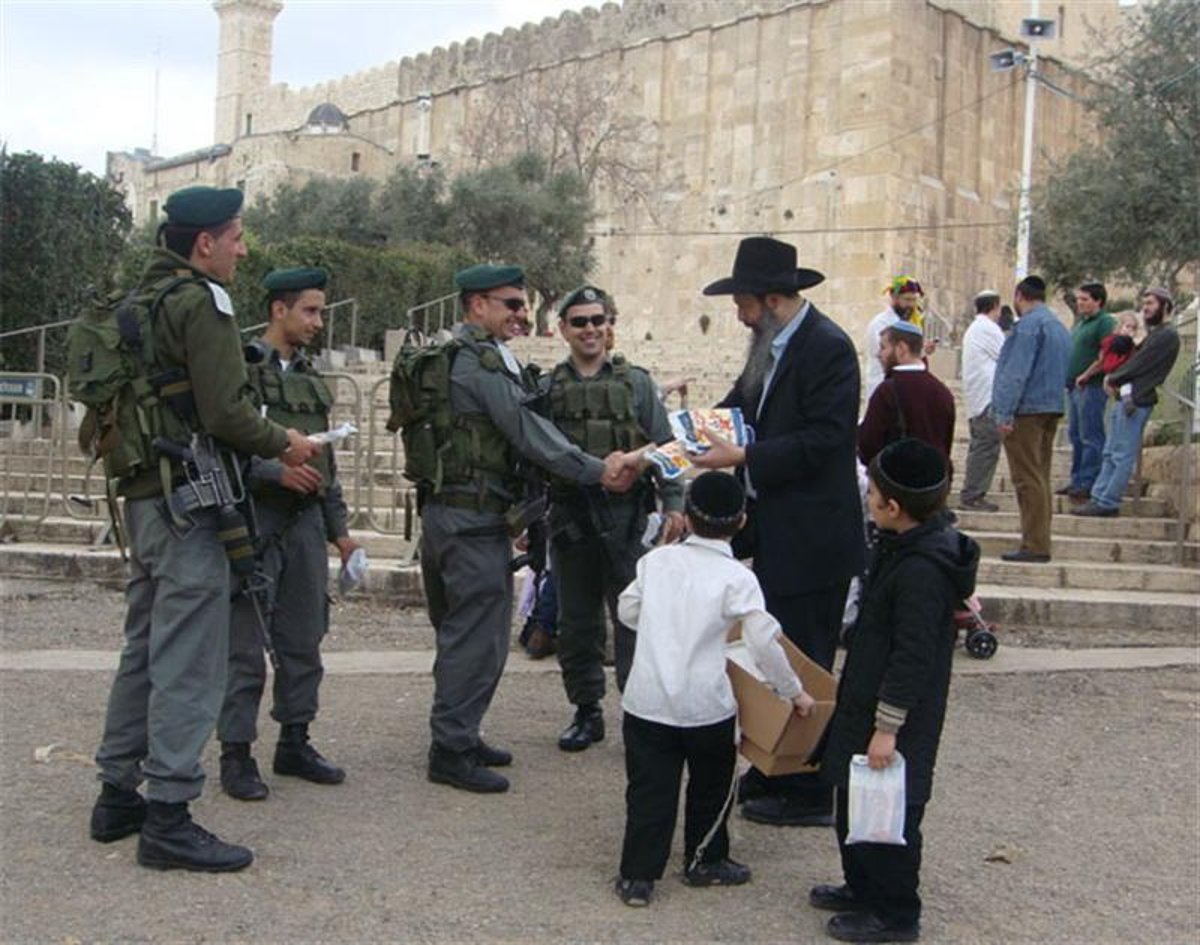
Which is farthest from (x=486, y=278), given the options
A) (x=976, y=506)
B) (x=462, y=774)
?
(x=976, y=506)

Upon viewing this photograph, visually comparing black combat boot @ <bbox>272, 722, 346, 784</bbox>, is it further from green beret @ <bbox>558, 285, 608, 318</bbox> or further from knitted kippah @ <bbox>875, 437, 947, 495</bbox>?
knitted kippah @ <bbox>875, 437, 947, 495</bbox>

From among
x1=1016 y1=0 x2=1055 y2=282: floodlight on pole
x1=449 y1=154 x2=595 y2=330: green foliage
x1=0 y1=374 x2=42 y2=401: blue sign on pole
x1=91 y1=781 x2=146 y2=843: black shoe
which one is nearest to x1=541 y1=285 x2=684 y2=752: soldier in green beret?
x1=91 y1=781 x2=146 y2=843: black shoe

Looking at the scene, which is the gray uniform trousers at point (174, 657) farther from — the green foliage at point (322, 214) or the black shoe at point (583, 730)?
the green foliage at point (322, 214)

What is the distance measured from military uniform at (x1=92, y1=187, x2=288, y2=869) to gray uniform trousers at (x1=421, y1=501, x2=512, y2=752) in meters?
0.98

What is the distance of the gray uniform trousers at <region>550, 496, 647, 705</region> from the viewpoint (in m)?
5.51

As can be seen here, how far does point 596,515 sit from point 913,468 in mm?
1821

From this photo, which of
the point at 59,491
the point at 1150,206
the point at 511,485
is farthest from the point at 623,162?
the point at 511,485

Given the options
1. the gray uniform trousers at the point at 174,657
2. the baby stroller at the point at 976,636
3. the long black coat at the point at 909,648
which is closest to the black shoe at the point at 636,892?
the long black coat at the point at 909,648

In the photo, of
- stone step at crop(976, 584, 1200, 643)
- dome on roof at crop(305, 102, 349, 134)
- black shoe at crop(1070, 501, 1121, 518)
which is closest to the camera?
stone step at crop(976, 584, 1200, 643)

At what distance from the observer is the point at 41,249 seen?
1792 centimetres

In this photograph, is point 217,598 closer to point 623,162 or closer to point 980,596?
point 980,596

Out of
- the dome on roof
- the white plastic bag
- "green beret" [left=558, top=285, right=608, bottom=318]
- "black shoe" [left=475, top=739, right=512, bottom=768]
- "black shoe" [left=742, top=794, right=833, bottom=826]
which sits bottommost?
"black shoe" [left=742, top=794, right=833, bottom=826]

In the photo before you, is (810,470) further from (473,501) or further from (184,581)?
(184,581)

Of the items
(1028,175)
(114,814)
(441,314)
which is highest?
(1028,175)
